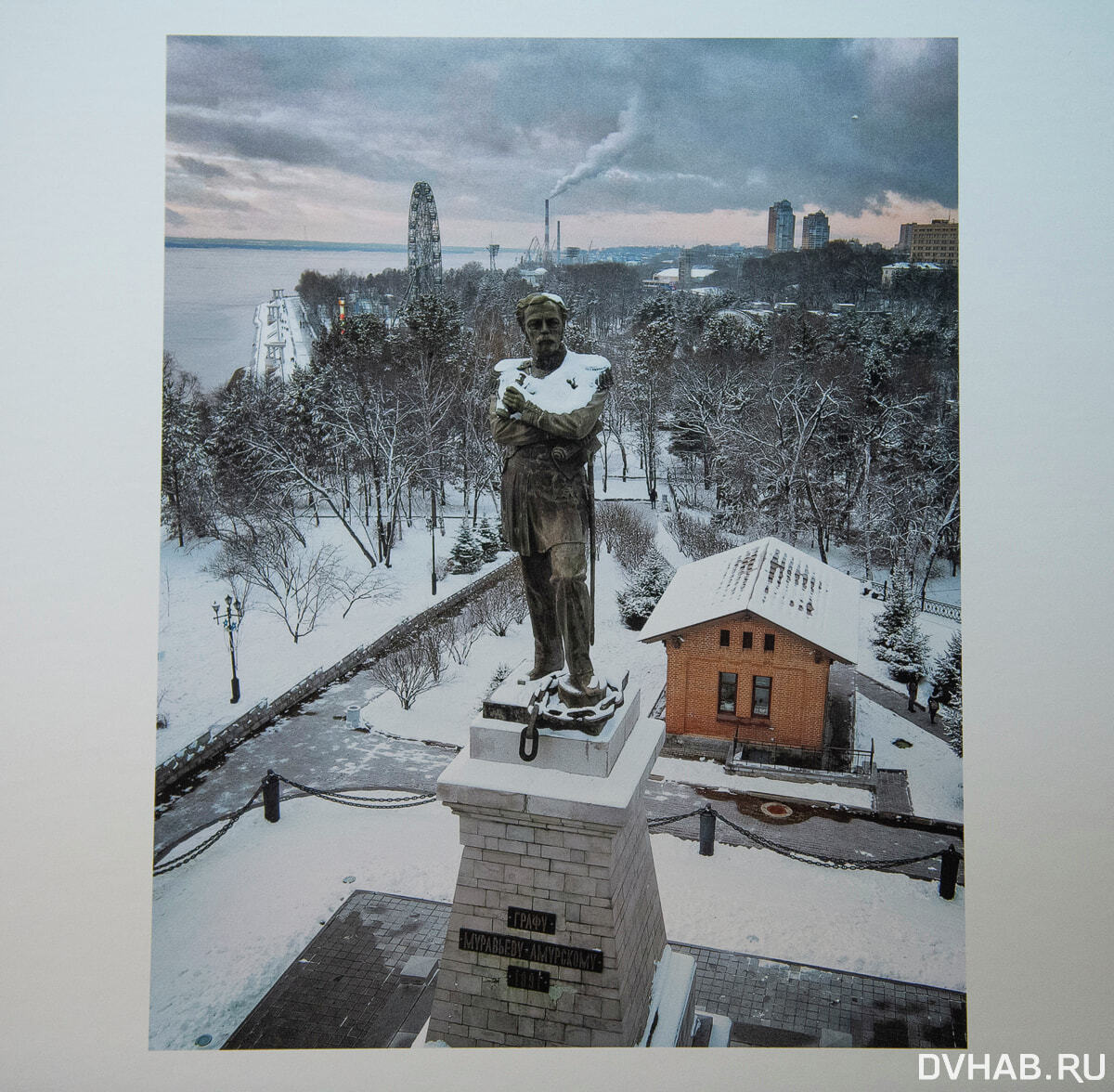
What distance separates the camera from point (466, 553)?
13.1 metres

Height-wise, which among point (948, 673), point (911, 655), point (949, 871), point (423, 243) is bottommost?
point (949, 871)

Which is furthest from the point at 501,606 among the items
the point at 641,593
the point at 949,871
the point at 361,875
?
the point at 949,871

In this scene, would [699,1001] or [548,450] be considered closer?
[548,450]

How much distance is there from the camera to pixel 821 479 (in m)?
13.6

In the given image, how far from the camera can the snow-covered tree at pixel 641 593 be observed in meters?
13.0

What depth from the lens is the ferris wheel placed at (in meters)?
8.45

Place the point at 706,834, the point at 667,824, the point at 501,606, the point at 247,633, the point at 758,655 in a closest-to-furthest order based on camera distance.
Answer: the point at 706,834 → the point at 667,824 → the point at 247,633 → the point at 758,655 → the point at 501,606

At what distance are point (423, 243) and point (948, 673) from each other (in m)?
7.36

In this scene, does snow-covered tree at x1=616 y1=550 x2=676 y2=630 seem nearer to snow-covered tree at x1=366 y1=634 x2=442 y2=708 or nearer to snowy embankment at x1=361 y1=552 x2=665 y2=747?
snowy embankment at x1=361 y1=552 x2=665 y2=747

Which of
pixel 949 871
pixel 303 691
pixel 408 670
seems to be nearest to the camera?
pixel 949 871

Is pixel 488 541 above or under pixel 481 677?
above

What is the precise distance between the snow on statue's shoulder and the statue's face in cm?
9

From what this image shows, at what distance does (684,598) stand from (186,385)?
19.1 ft

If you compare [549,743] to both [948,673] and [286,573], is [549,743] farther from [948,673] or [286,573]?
[948,673]
